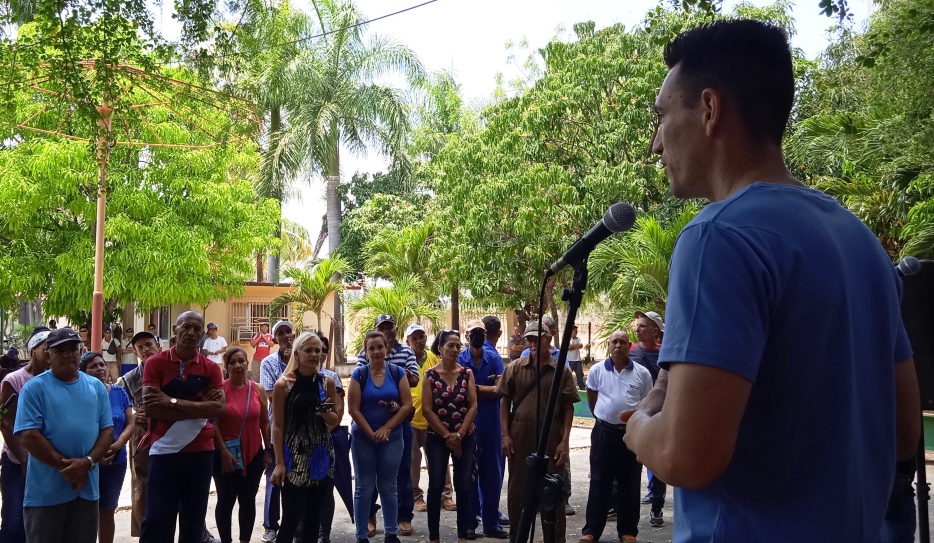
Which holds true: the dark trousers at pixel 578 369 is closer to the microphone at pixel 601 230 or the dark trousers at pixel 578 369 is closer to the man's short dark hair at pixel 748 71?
the microphone at pixel 601 230

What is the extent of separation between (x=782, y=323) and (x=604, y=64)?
876 inches

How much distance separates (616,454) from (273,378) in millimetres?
3391

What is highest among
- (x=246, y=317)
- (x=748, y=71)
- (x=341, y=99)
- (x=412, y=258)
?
(x=341, y=99)

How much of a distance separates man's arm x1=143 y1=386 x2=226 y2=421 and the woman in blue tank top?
1577mm

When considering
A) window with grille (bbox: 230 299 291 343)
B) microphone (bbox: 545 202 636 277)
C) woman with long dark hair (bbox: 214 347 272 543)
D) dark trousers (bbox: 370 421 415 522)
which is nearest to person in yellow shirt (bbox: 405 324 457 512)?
dark trousers (bbox: 370 421 415 522)

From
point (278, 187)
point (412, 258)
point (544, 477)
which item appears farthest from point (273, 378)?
point (278, 187)

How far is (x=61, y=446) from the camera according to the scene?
5992 millimetres

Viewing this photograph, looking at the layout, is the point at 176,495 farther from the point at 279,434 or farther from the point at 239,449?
the point at 239,449

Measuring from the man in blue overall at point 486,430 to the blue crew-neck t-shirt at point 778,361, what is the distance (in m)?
7.21

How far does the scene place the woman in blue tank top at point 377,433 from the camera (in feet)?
26.6

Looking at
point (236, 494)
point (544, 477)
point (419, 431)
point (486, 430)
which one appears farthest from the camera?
point (419, 431)

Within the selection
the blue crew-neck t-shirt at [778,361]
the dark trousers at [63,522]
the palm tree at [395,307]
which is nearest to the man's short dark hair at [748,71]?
the blue crew-neck t-shirt at [778,361]

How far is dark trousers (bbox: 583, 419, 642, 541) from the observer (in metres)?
8.63

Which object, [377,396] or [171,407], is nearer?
[171,407]
